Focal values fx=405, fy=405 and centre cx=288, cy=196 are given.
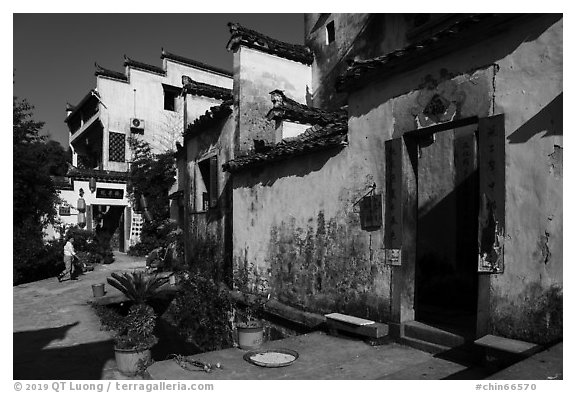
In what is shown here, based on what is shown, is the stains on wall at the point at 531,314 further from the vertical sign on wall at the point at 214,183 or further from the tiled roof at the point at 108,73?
the tiled roof at the point at 108,73

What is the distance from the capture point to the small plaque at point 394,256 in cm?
514

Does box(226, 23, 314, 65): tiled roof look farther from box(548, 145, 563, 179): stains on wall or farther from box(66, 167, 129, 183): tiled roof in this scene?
box(66, 167, 129, 183): tiled roof

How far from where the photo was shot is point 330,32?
1072 centimetres

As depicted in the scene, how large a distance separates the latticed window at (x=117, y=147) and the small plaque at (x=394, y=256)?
63.8 feet

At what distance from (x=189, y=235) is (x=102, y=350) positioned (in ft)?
20.7

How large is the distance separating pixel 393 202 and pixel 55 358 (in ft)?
18.2

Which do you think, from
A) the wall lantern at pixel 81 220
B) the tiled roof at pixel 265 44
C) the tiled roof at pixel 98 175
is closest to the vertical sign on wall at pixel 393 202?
the tiled roof at pixel 265 44

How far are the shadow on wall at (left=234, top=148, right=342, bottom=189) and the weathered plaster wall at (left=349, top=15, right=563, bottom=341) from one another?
92.0 inches

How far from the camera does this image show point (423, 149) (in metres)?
9.27

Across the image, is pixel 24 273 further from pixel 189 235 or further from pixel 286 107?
pixel 286 107

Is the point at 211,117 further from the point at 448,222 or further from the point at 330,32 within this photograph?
the point at 448,222

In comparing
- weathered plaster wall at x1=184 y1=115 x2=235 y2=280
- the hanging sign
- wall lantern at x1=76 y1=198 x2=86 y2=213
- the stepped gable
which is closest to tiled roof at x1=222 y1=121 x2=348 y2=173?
the stepped gable

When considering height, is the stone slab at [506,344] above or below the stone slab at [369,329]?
above

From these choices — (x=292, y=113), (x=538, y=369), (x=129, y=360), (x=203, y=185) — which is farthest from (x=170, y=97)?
(x=538, y=369)
